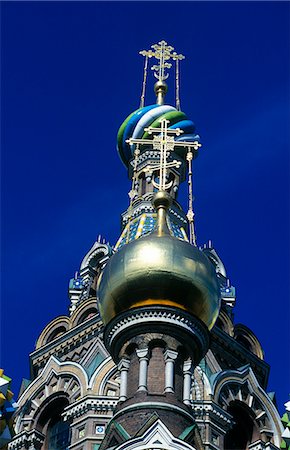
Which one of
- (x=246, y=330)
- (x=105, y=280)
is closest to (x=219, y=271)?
(x=246, y=330)

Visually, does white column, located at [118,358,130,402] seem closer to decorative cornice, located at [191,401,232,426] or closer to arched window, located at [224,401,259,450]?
decorative cornice, located at [191,401,232,426]

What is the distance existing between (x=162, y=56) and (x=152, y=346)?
1186 cm

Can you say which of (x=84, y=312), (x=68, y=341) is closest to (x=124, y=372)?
(x=68, y=341)

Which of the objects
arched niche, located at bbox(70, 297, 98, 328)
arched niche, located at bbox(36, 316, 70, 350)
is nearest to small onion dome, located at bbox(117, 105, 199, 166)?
arched niche, located at bbox(70, 297, 98, 328)

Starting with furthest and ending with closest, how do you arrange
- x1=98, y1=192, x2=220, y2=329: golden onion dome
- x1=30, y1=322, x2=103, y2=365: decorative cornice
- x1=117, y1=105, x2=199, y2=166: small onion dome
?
x1=117, y1=105, x2=199, y2=166: small onion dome, x1=30, y1=322, x2=103, y2=365: decorative cornice, x1=98, y1=192, x2=220, y2=329: golden onion dome

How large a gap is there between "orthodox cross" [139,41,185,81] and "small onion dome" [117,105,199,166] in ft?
2.80

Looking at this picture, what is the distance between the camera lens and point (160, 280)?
15039mm

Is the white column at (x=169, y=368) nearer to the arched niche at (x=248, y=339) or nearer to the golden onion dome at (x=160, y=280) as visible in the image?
the golden onion dome at (x=160, y=280)

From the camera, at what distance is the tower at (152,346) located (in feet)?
48.3

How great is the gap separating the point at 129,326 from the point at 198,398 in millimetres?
4726

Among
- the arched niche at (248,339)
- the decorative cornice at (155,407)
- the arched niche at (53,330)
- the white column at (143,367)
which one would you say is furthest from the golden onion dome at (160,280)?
the arched niche at (53,330)

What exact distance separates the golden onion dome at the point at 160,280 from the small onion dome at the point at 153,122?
891cm

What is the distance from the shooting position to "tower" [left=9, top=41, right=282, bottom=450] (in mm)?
14711

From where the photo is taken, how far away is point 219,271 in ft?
75.7
